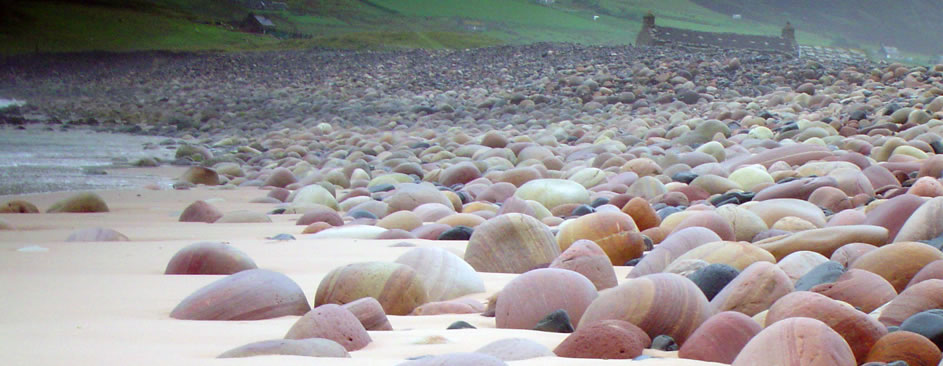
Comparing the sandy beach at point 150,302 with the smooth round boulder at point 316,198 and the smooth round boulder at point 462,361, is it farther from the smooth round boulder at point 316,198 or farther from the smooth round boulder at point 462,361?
the smooth round boulder at point 316,198

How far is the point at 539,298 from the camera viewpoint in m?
1.49

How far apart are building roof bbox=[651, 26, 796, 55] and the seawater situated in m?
15.8

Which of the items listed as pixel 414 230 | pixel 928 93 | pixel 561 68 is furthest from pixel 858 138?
pixel 561 68

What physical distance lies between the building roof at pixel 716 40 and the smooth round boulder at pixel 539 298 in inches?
853

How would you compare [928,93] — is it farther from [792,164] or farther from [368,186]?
[368,186]

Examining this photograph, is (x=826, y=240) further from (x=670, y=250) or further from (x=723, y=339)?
(x=723, y=339)

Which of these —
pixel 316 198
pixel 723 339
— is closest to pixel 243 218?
pixel 316 198

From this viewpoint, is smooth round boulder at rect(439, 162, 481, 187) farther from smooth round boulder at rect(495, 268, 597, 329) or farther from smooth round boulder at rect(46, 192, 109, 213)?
smooth round boulder at rect(495, 268, 597, 329)

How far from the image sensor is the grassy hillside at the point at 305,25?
34.4 m

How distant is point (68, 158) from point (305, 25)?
32515mm

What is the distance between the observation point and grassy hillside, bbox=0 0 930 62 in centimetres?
3444

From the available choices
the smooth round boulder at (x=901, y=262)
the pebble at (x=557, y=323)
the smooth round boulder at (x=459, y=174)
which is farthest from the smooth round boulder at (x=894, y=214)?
the smooth round boulder at (x=459, y=174)

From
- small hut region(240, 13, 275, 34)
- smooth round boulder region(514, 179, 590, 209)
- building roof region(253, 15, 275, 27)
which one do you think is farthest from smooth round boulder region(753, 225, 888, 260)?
building roof region(253, 15, 275, 27)

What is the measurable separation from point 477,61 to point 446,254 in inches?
615
